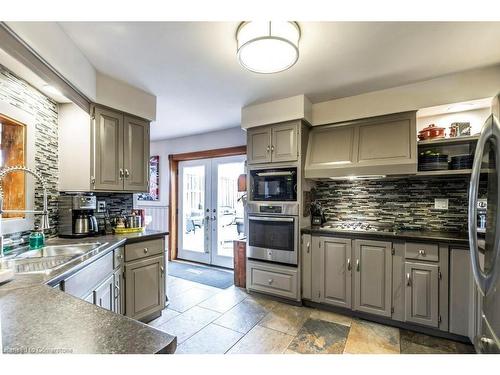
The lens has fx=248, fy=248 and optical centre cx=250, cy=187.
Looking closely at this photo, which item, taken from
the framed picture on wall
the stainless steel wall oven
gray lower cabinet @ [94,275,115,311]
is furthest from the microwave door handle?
the framed picture on wall

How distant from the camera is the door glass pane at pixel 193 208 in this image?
4.42 metres

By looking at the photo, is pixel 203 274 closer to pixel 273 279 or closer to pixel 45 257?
pixel 273 279

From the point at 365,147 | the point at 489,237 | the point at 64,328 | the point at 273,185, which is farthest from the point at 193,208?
the point at 489,237

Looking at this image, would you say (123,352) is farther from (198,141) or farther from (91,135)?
(198,141)

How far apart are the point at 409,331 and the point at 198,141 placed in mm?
3792

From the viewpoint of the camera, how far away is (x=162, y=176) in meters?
4.75

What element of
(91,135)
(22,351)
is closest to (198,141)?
(91,135)

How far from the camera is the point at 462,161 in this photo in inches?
87.2

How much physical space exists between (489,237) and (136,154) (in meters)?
2.82

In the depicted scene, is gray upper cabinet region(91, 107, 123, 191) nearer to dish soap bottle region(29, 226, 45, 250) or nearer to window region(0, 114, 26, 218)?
window region(0, 114, 26, 218)

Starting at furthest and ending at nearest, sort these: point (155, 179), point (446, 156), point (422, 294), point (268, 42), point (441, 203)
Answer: point (155, 179), point (441, 203), point (446, 156), point (422, 294), point (268, 42)

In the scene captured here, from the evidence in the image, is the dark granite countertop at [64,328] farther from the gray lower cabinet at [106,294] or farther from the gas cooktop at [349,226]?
the gas cooktop at [349,226]

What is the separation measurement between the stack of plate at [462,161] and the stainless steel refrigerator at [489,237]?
3.16 ft
